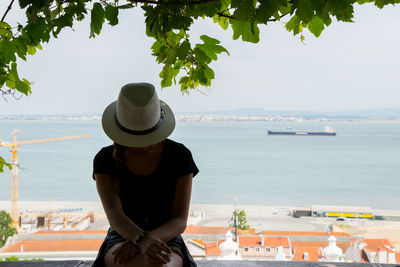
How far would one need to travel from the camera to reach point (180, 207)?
1.30 meters

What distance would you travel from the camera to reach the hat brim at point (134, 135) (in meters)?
1.23

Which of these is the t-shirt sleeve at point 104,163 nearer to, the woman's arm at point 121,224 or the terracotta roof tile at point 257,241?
the woman's arm at point 121,224

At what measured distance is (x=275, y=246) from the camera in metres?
14.5

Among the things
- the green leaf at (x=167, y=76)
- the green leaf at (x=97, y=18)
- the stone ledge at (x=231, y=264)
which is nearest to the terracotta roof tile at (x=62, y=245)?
the stone ledge at (x=231, y=264)

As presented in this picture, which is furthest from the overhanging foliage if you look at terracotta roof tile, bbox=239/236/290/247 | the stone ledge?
terracotta roof tile, bbox=239/236/290/247

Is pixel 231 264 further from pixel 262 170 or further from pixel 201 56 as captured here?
pixel 262 170

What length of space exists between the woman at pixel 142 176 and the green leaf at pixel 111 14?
22cm

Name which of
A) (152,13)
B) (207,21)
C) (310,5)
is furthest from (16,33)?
(310,5)

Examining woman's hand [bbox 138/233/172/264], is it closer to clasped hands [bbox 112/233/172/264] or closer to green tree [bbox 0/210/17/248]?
clasped hands [bbox 112/233/172/264]

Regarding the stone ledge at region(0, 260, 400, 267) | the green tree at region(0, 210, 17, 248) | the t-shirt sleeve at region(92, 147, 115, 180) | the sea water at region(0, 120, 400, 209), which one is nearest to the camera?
the t-shirt sleeve at region(92, 147, 115, 180)

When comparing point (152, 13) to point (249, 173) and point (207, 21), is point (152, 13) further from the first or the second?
point (249, 173)

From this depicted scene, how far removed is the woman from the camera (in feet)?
4.00

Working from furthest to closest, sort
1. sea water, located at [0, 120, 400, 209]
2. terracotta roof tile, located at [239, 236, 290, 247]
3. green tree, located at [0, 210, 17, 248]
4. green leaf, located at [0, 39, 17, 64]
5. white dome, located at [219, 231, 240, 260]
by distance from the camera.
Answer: sea water, located at [0, 120, 400, 209], green tree, located at [0, 210, 17, 248], terracotta roof tile, located at [239, 236, 290, 247], white dome, located at [219, 231, 240, 260], green leaf, located at [0, 39, 17, 64]

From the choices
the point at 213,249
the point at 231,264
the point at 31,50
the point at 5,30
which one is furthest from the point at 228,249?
the point at 213,249
